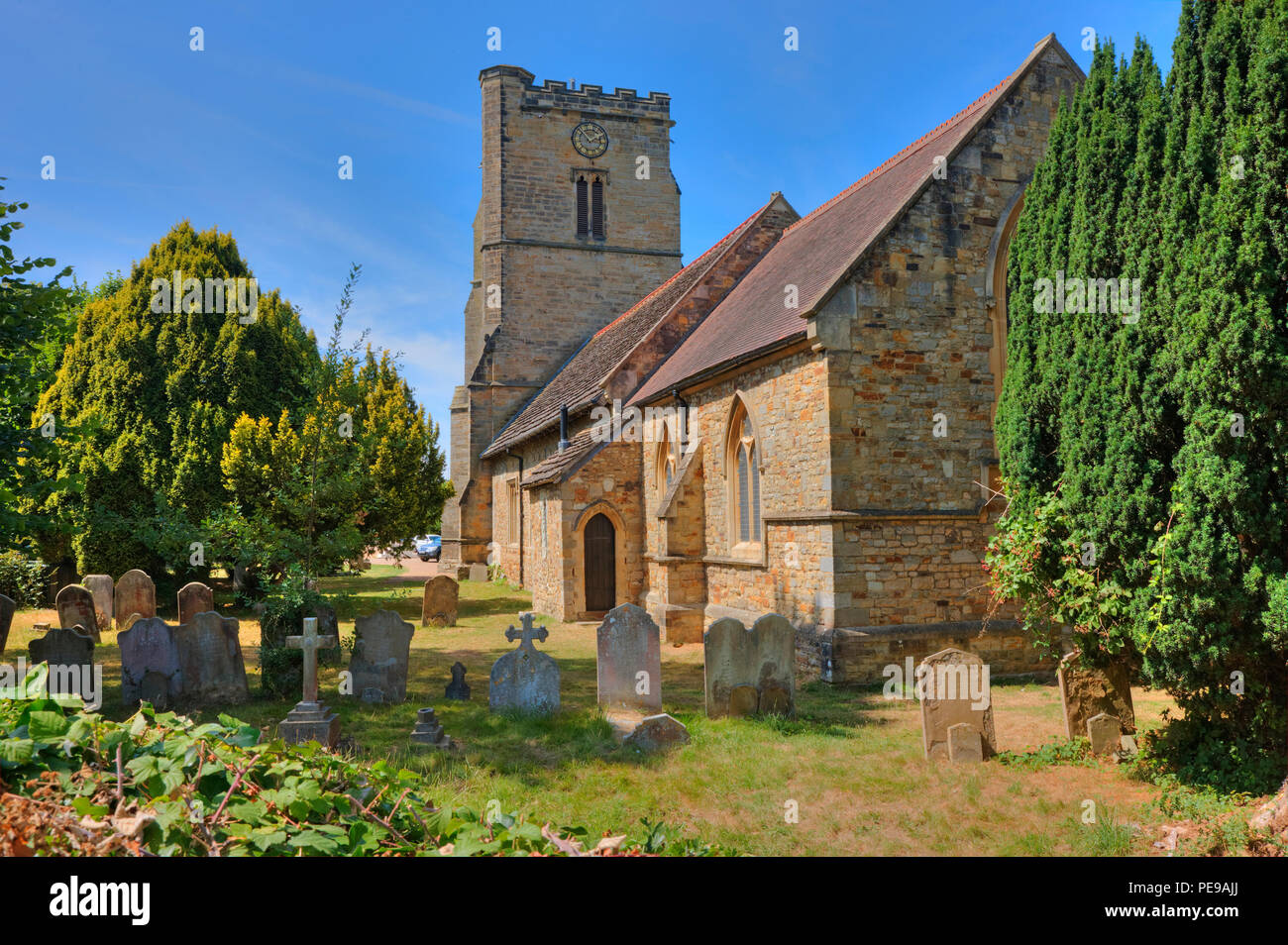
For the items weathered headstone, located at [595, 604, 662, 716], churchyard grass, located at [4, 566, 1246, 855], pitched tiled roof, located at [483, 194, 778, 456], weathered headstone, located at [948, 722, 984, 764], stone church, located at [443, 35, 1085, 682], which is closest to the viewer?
churchyard grass, located at [4, 566, 1246, 855]

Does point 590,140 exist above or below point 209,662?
above

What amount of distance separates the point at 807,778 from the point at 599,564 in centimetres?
1096

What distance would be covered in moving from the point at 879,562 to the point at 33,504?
55.4 ft

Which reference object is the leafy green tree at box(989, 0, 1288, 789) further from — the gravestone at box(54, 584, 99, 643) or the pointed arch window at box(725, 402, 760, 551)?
the gravestone at box(54, 584, 99, 643)

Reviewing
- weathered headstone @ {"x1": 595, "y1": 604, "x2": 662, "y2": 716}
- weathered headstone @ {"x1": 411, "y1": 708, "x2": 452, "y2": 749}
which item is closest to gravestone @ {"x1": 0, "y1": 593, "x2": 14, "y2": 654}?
weathered headstone @ {"x1": 411, "y1": 708, "x2": 452, "y2": 749}

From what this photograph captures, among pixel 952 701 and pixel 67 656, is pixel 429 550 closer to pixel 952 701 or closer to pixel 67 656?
pixel 67 656

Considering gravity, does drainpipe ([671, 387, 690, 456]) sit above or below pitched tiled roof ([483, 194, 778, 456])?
below

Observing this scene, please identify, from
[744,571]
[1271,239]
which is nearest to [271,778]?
[1271,239]

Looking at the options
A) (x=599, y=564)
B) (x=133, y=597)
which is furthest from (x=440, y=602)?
(x=133, y=597)

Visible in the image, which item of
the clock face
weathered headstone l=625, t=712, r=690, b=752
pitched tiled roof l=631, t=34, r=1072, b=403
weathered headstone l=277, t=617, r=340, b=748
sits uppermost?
the clock face

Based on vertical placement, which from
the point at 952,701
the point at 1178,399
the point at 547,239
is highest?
the point at 547,239

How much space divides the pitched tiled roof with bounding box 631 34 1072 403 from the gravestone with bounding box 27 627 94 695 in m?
9.60

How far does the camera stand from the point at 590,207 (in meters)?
31.2

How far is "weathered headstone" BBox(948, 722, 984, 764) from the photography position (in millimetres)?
7215
